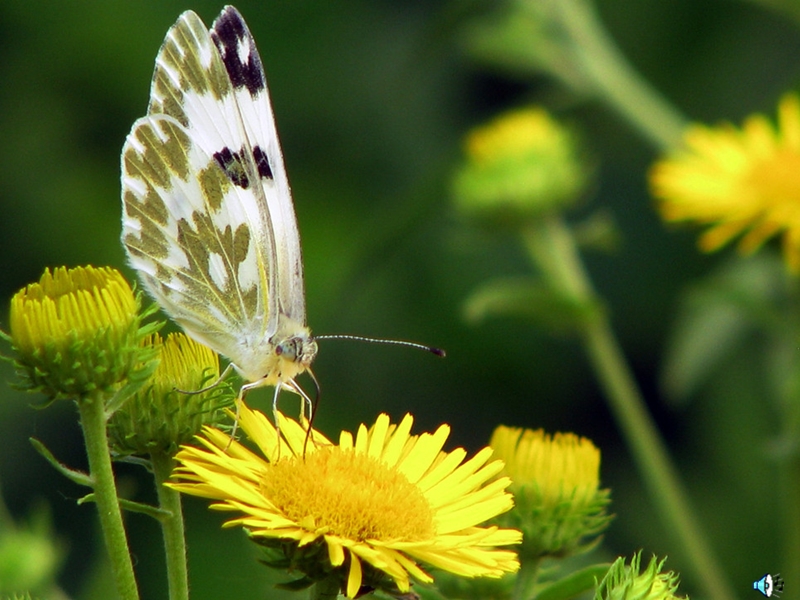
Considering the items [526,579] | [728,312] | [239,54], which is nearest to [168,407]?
[526,579]

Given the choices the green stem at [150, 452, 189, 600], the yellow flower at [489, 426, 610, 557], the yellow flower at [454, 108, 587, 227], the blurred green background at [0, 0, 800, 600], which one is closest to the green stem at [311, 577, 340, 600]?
the green stem at [150, 452, 189, 600]

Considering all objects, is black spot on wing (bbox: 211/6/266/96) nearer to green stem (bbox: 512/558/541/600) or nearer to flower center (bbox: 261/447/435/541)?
flower center (bbox: 261/447/435/541)

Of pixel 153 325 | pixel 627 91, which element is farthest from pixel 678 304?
pixel 153 325

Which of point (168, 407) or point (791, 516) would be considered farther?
point (791, 516)

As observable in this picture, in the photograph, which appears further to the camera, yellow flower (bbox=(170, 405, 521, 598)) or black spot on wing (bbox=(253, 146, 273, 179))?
black spot on wing (bbox=(253, 146, 273, 179))

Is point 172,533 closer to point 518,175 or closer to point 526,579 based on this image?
point 526,579

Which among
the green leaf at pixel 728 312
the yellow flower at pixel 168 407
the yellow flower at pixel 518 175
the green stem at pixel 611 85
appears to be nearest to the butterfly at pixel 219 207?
the yellow flower at pixel 168 407
